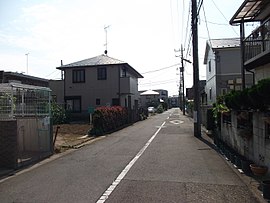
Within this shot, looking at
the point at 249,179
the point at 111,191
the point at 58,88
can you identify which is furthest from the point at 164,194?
the point at 58,88

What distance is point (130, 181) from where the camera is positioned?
25.0ft

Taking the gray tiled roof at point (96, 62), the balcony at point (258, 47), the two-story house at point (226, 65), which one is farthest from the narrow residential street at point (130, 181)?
the gray tiled roof at point (96, 62)

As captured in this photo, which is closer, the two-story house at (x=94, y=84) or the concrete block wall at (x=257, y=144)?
the concrete block wall at (x=257, y=144)

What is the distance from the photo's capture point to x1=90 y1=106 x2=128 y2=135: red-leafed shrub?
20.6 metres

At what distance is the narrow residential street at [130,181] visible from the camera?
6.31 metres

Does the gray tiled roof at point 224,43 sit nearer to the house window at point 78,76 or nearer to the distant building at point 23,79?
the house window at point 78,76

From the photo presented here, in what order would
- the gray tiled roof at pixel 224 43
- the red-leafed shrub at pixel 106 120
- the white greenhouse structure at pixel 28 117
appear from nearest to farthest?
the white greenhouse structure at pixel 28 117 < the red-leafed shrub at pixel 106 120 < the gray tiled roof at pixel 224 43

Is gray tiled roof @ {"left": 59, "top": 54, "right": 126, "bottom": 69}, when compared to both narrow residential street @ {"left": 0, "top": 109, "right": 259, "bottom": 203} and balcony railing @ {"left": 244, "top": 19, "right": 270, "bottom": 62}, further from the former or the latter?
narrow residential street @ {"left": 0, "top": 109, "right": 259, "bottom": 203}

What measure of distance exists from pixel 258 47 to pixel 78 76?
83.0ft

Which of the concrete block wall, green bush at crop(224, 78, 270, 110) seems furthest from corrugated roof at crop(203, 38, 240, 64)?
green bush at crop(224, 78, 270, 110)

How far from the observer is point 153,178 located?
794cm

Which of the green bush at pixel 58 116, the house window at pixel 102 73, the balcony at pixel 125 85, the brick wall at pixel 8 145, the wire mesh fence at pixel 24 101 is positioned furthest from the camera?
the house window at pixel 102 73

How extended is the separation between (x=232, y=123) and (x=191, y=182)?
574 centimetres

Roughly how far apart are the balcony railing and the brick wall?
30.5 ft
